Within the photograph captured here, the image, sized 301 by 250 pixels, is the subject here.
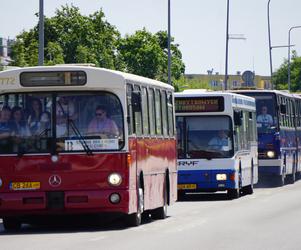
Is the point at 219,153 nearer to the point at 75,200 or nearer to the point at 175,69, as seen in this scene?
the point at 75,200

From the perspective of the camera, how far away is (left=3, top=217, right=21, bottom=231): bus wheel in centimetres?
2255

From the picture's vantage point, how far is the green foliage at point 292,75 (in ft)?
572

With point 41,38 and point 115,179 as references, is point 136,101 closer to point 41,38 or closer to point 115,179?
point 115,179

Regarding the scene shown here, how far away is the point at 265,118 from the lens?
44.7 metres

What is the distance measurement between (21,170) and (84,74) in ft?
6.01

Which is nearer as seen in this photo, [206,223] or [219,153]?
[206,223]

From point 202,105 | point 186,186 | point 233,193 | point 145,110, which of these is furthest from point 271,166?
point 145,110

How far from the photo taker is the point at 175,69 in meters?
117

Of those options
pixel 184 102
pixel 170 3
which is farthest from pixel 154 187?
pixel 170 3

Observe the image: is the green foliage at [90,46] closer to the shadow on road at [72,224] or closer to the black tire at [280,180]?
the black tire at [280,180]

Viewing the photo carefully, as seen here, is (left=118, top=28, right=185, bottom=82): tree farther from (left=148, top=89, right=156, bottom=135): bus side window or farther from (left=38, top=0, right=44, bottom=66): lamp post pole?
(left=148, top=89, right=156, bottom=135): bus side window

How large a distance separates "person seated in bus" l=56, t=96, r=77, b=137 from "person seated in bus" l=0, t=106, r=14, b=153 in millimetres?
768

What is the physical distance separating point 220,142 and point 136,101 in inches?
501

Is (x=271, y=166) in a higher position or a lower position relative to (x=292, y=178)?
higher
